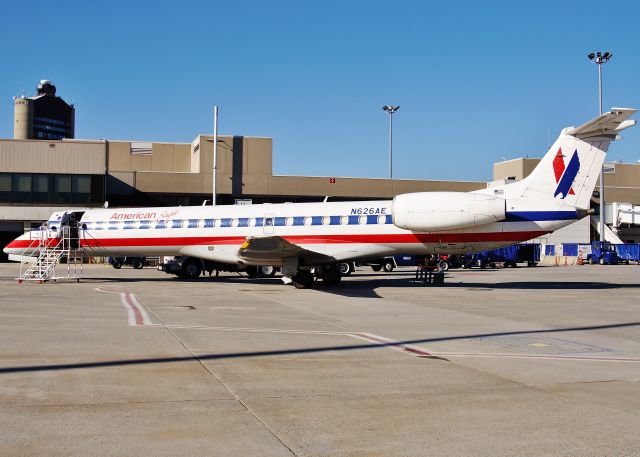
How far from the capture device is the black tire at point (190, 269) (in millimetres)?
32219

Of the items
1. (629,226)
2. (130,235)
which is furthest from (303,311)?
(629,226)

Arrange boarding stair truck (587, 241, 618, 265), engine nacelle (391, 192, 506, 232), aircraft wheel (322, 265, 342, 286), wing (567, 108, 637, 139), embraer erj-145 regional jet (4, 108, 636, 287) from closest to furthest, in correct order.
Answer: wing (567, 108, 637, 139) → engine nacelle (391, 192, 506, 232) → embraer erj-145 regional jet (4, 108, 636, 287) → aircraft wheel (322, 265, 342, 286) → boarding stair truck (587, 241, 618, 265)

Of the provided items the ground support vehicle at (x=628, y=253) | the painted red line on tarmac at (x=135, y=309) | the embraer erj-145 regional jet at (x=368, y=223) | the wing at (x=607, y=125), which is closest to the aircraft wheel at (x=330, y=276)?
the embraer erj-145 regional jet at (x=368, y=223)

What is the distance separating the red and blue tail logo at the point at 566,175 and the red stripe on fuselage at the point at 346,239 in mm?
1707

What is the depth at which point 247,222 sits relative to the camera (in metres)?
26.9

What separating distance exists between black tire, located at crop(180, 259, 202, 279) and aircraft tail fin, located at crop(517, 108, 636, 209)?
16722 mm

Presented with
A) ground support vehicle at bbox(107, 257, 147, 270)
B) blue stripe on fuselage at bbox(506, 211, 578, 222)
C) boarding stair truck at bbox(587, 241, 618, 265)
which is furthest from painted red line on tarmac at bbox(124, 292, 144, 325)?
boarding stair truck at bbox(587, 241, 618, 265)

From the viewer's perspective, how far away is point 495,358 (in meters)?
9.77

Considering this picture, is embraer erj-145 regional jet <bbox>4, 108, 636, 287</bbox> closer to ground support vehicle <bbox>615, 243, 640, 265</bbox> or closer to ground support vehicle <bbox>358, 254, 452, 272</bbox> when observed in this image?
ground support vehicle <bbox>358, 254, 452, 272</bbox>

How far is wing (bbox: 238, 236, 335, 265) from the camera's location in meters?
22.5

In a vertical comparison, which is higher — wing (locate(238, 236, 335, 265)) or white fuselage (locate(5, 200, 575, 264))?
white fuselage (locate(5, 200, 575, 264))

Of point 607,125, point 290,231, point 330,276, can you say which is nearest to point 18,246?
point 290,231

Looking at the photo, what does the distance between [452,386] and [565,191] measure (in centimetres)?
1783

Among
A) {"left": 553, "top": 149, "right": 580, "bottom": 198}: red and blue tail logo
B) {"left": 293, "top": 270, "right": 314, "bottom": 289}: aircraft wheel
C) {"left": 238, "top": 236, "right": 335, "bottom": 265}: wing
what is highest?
{"left": 553, "top": 149, "right": 580, "bottom": 198}: red and blue tail logo
